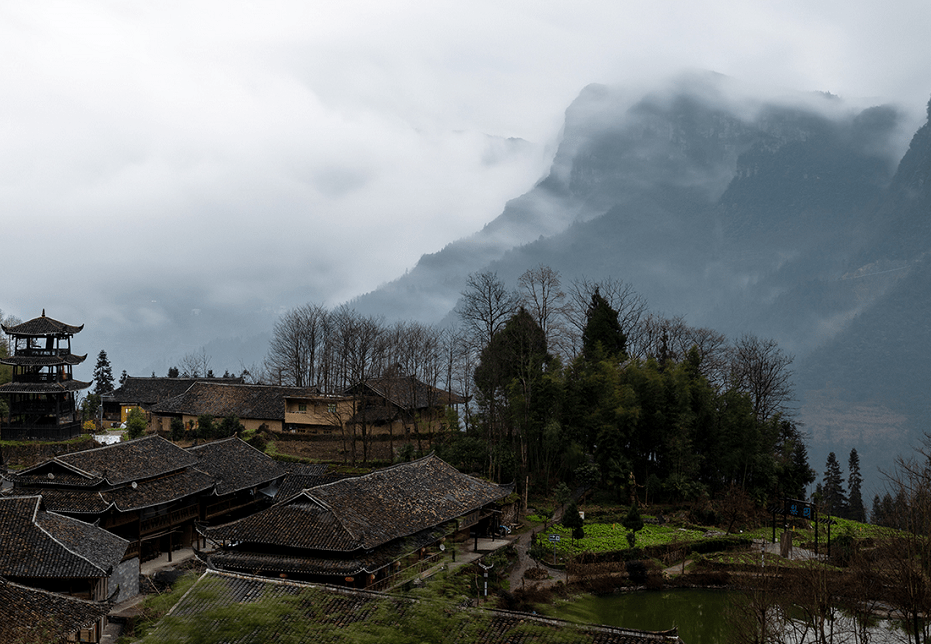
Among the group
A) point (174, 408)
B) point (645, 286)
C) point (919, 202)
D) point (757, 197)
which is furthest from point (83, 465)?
point (757, 197)

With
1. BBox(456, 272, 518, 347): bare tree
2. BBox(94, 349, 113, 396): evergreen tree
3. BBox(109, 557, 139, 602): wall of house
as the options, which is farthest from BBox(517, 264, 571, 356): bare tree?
BBox(94, 349, 113, 396): evergreen tree

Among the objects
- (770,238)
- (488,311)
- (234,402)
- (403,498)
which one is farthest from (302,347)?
(770,238)

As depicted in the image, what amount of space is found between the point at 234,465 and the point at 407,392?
42.5 ft

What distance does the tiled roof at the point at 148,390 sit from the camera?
168 ft

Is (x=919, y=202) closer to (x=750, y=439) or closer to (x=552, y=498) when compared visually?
(x=750, y=439)

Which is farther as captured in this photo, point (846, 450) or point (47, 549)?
point (846, 450)

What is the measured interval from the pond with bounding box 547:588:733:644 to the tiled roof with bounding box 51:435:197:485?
17.8 m

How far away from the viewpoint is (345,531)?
21.0 metres

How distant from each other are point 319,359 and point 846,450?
54.4 meters

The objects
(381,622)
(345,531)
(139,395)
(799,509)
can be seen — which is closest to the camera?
(381,622)

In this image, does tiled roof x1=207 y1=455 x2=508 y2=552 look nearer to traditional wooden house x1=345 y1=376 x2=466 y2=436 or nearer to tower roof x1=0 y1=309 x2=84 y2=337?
traditional wooden house x1=345 y1=376 x2=466 y2=436

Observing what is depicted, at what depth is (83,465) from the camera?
26438 millimetres

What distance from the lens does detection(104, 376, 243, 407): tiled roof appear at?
5122 centimetres

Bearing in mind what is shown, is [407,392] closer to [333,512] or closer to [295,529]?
[333,512]
